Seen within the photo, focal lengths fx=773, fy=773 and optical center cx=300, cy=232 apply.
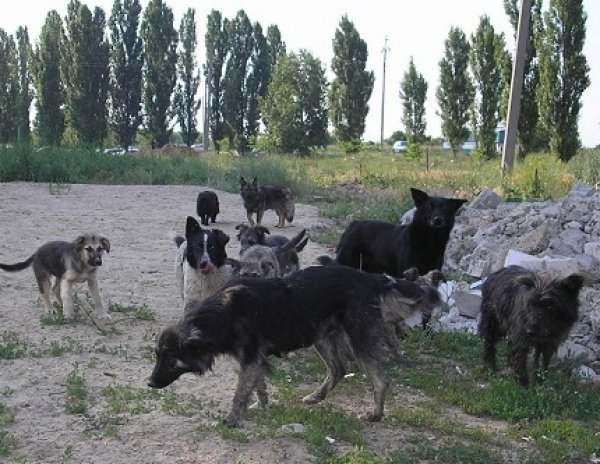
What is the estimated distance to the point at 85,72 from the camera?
5109 cm

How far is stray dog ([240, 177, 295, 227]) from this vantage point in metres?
18.6

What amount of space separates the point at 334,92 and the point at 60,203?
35662mm

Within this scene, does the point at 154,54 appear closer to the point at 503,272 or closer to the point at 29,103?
the point at 29,103

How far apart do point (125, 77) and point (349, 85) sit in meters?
15.4

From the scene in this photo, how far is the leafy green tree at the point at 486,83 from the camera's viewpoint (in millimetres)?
44606

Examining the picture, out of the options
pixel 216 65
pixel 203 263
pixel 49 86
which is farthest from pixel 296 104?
pixel 203 263

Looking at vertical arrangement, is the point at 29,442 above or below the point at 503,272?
→ below

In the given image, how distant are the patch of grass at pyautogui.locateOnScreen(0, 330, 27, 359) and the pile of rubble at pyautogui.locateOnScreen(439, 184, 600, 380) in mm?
4580

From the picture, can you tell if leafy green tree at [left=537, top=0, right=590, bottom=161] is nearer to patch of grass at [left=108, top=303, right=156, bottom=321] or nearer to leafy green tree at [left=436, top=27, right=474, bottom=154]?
leafy green tree at [left=436, top=27, right=474, bottom=154]

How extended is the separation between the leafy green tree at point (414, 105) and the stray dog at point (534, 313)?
5412cm

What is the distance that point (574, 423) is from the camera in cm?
608

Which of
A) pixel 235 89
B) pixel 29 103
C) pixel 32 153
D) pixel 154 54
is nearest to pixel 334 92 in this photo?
pixel 235 89

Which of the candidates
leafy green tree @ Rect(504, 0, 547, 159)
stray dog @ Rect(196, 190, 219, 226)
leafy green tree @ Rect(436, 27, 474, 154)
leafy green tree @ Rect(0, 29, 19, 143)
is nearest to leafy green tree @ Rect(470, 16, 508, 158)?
leafy green tree @ Rect(436, 27, 474, 154)

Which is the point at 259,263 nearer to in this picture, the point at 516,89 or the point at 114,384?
the point at 114,384
